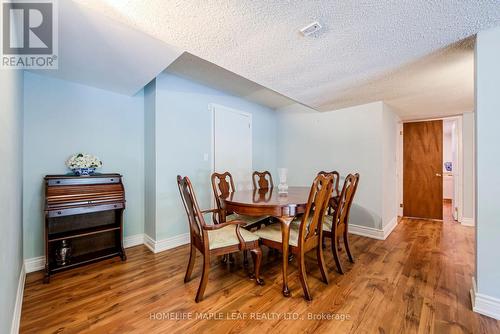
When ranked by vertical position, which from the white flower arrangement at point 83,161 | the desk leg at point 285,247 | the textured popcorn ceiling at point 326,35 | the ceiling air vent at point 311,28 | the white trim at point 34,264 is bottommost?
the white trim at point 34,264

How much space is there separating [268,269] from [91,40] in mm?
2662

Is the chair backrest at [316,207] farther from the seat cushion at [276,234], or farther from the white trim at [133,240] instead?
the white trim at [133,240]

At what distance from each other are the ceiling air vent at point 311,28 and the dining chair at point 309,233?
43.3 inches

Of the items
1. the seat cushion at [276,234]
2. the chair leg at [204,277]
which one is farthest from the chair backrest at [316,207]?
the chair leg at [204,277]

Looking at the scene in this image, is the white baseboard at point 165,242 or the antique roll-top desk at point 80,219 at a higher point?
the antique roll-top desk at point 80,219

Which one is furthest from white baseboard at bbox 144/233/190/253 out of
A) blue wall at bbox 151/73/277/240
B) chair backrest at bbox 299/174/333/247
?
chair backrest at bbox 299/174/333/247

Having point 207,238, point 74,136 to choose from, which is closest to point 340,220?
point 207,238

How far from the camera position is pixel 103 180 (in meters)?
2.45

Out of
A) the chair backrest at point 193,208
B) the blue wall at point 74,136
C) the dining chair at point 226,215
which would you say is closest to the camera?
the chair backrest at point 193,208

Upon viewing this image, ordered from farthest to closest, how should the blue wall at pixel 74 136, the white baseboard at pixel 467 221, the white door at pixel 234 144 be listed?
the white baseboard at pixel 467 221, the white door at pixel 234 144, the blue wall at pixel 74 136

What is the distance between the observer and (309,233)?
1.88 meters

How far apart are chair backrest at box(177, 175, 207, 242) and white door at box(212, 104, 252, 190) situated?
5.13 ft

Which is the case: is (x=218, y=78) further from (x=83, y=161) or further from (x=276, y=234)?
(x=276, y=234)

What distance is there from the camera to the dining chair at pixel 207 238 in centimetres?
171
